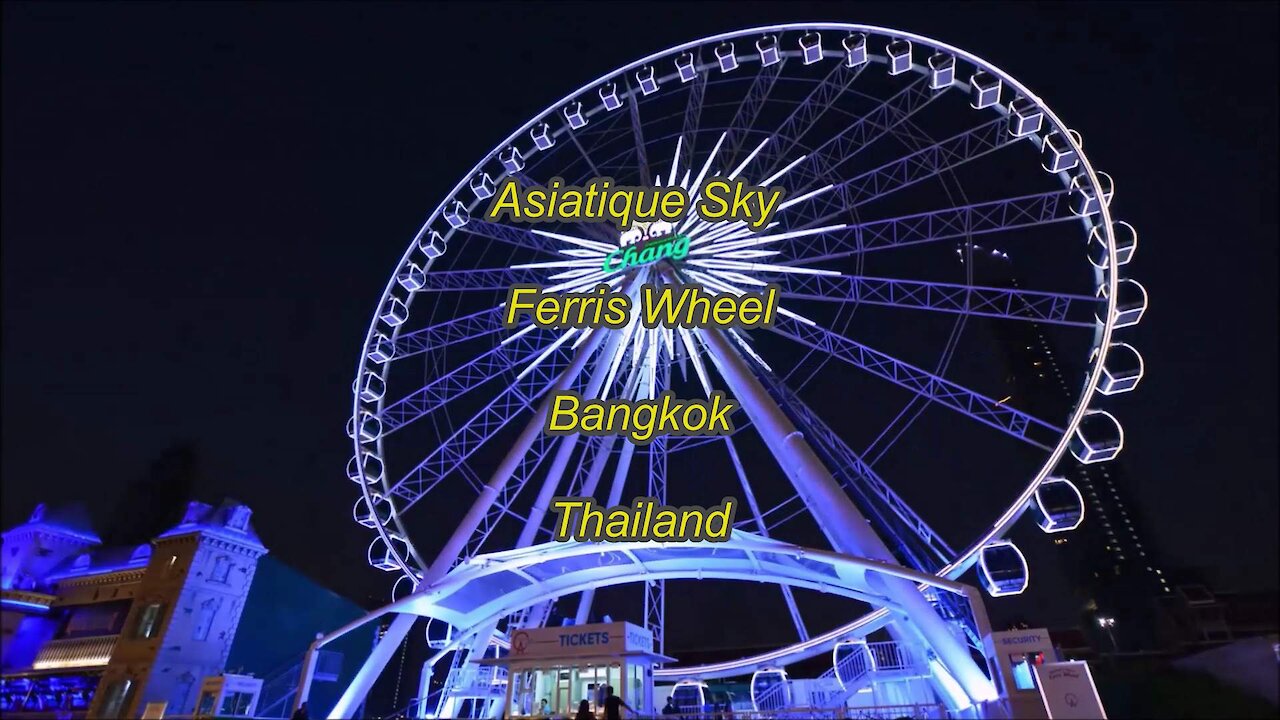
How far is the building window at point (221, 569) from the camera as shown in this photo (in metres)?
34.1

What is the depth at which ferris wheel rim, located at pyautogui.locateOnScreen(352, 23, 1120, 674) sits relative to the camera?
19.3 meters

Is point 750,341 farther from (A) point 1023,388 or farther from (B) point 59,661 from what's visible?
(A) point 1023,388

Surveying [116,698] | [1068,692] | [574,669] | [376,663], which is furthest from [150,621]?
[1068,692]

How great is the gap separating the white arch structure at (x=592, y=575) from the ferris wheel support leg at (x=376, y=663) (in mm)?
28

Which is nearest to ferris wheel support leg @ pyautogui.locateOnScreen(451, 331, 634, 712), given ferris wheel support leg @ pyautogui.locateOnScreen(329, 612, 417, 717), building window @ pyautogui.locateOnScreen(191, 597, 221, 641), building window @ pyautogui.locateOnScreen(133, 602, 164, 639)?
ferris wheel support leg @ pyautogui.locateOnScreen(329, 612, 417, 717)

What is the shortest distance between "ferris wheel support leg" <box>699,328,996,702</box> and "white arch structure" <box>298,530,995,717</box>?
513 millimetres

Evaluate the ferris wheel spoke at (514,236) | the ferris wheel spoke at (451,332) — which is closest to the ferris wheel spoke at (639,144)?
the ferris wheel spoke at (514,236)

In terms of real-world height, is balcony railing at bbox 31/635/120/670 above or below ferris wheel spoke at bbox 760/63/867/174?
below

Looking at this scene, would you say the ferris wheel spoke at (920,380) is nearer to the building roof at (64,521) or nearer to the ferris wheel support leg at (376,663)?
the ferris wheel support leg at (376,663)

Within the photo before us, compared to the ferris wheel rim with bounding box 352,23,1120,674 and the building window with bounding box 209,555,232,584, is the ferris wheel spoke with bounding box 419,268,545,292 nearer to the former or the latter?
the ferris wheel rim with bounding box 352,23,1120,674

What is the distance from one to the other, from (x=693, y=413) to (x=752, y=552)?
14.1ft

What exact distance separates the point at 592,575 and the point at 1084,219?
18.1 meters

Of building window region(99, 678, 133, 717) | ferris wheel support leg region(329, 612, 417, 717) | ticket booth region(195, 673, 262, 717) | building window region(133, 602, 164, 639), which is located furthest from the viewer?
building window region(133, 602, 164, 639)

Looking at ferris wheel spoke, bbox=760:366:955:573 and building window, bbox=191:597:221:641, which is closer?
ferris wheel spoke, bbox=760:366:955:573
